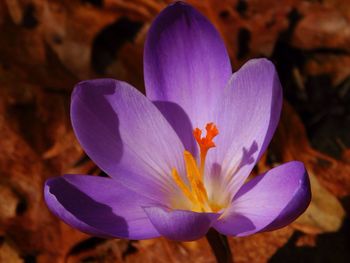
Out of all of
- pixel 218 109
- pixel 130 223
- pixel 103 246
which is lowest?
pixel 103 246

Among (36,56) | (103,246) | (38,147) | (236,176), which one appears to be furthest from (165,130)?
(36,56)

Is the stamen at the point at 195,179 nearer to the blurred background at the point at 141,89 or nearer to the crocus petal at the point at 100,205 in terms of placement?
the crocus petal at the point at 100,205

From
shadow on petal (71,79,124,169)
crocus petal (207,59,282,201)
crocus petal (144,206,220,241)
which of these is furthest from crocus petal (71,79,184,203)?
crocus petal (144,206,220,241)

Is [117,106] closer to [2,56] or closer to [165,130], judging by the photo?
[165,130]

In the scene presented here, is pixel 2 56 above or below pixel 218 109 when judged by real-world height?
below

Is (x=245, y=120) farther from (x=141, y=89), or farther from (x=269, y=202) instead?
(x=141, y=89)

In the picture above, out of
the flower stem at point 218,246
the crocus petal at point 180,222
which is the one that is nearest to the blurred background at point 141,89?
the flower stem at point 218,246


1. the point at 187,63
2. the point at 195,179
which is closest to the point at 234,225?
the point at 195,179
